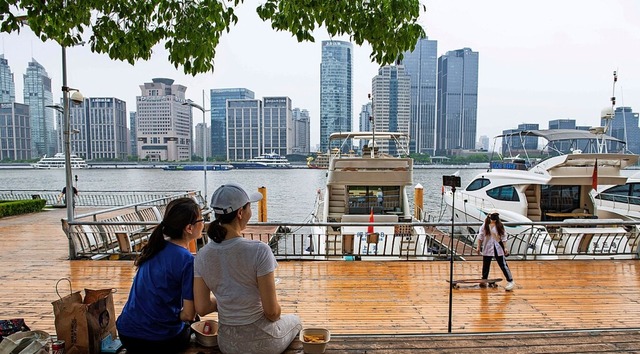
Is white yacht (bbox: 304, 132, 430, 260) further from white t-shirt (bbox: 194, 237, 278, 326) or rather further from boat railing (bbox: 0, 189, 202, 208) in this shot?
boat railing (bbox: 0, 189, 202, 208)

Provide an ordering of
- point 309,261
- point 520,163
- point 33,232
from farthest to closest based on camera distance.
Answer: point 520,163
point 33,232
point 309,261

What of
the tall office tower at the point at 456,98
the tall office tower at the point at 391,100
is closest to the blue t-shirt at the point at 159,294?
the tall office tower at the point at 391,100

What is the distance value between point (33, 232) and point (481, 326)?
45.0 ft

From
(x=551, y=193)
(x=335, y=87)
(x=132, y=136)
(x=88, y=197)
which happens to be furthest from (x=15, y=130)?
(x=551, y=193)

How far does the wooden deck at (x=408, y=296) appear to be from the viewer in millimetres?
5156

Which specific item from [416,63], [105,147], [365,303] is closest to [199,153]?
[105,147]

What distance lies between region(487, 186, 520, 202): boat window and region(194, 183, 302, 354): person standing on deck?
14549mm

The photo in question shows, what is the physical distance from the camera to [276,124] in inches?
3922

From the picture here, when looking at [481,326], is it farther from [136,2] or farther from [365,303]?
[136,2]

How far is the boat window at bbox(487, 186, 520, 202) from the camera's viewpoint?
50.2ft

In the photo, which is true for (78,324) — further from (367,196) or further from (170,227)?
(367,196)

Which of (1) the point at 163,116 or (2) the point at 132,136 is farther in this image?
(2) the point at 132,136

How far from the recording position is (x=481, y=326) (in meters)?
5.29

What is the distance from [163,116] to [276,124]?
107ft
